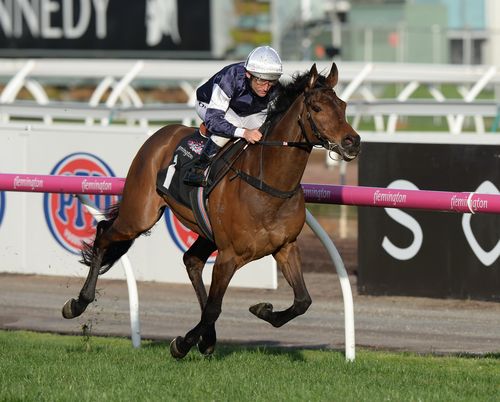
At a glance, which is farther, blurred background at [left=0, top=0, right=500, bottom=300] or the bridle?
blurred background at [left=0, top=0, right=500, bottom=300]

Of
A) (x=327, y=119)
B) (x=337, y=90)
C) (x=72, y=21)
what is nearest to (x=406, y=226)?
(x=327, y=119)

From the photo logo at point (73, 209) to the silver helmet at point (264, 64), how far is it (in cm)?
397

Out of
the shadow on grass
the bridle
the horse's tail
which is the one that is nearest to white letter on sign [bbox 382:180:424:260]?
the shadow on grass

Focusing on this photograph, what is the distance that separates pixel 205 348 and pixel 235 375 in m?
0.68

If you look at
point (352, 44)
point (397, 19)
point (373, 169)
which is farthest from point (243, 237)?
point (397, 19)

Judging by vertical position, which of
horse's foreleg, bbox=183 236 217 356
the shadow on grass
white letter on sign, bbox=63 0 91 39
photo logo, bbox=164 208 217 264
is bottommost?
the shadow on grass

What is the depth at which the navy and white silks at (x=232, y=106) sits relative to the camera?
6520 millimetres

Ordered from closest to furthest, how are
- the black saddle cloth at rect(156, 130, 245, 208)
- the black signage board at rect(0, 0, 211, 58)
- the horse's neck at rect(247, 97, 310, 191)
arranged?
the horse's neck at rect(247, 97, 310, 191), the black saddle cloth at rect(156, 130, 245, 208), the black signage board at rect(0, 0, 211, 58)

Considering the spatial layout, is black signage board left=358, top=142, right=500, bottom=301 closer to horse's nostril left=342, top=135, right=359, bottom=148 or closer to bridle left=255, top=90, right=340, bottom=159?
bridle left=255, top=90, right=340, bottom=159

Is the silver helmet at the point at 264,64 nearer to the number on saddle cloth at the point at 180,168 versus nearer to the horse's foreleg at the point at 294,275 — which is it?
the number on saddle cloth at the point at 180,168

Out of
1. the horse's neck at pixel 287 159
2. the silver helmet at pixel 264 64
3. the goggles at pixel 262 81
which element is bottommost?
the horse's neck at pixel 287 159

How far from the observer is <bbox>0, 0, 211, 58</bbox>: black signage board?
20.8m

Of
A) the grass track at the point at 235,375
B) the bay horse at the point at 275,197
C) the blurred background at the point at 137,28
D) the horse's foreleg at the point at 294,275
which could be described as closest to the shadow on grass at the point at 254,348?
the grass track at the point at 235,375

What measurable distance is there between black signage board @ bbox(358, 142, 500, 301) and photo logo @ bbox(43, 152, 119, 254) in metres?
2.23
